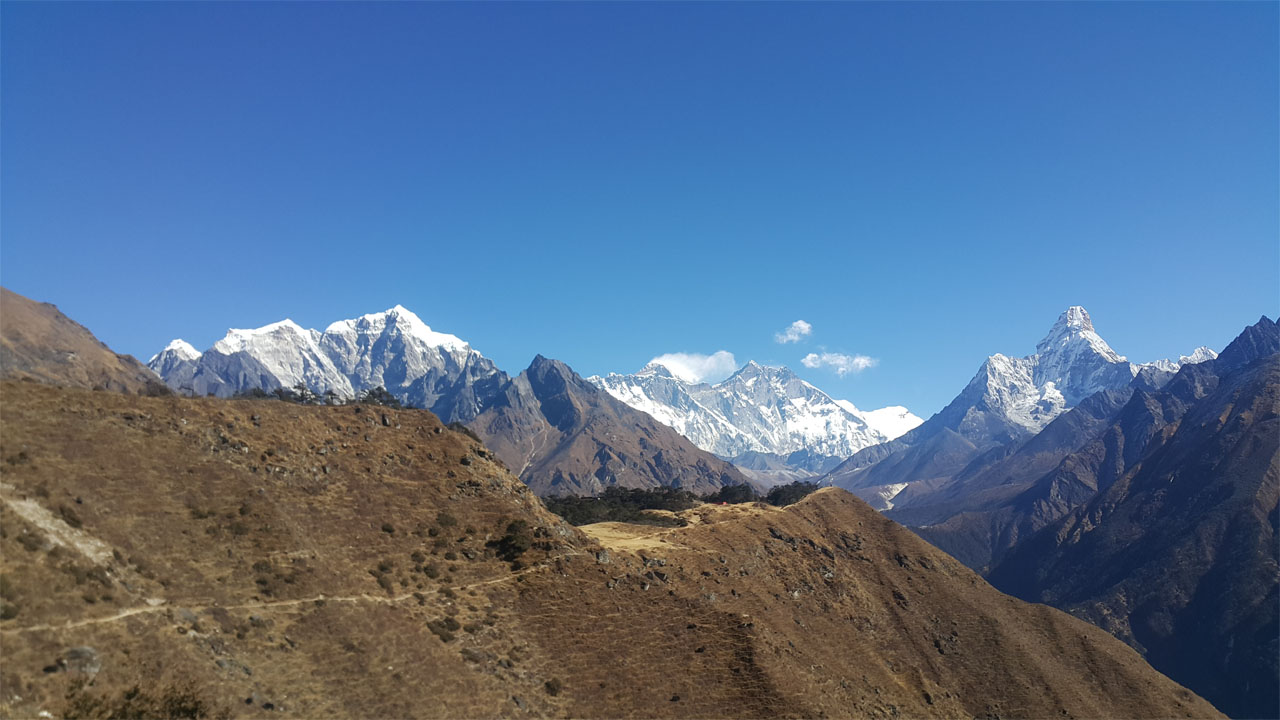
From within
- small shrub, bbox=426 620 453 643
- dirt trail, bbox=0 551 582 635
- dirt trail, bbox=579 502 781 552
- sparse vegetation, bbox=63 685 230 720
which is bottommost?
sparse vegetation, bbox=63 685 230 720

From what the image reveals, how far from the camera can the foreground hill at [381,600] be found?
145 ft

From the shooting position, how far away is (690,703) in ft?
216

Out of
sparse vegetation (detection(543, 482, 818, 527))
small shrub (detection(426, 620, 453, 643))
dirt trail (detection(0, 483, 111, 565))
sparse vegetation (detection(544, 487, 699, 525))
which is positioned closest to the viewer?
dirt trail (detection(0, 483, 111, 565))

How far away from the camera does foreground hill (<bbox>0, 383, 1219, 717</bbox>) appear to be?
4416 cm

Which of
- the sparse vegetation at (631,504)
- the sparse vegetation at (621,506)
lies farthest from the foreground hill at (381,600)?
the sparse vegetation at (621,506)

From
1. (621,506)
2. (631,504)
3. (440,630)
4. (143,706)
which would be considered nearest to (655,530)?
(621,506)

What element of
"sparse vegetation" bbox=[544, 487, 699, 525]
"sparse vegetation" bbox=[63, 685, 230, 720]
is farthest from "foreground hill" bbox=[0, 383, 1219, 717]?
"sparse vegetation" bbox=[544, 487, 699, 525]

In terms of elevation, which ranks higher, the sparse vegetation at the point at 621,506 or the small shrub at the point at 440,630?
the sparse vegetation at the point at 621,506

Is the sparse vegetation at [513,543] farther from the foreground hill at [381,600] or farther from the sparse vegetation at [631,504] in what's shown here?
the sparse vegetation at [631,504]

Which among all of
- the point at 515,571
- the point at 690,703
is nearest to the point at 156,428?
the point at 515,571

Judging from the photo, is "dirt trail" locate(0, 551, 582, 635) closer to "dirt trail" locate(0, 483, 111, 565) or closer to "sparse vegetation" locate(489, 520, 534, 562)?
"sparse vegetation" locate(489, 520, 534, 562)

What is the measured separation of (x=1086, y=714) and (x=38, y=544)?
12223cm

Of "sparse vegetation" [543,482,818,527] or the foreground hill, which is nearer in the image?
the foreground hill

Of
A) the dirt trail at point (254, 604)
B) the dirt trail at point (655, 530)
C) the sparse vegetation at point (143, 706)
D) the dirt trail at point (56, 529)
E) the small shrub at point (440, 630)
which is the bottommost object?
the sparse vegetation at point (143, 706)
